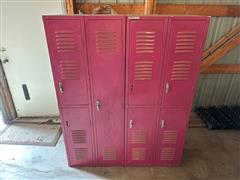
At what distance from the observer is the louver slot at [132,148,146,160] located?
6.52 feet

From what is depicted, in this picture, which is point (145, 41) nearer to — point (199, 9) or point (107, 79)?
point (107, 79)

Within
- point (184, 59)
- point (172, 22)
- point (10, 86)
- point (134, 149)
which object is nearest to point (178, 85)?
point (184, 59)

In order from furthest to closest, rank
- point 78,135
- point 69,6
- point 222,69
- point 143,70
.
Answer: point 222,69
point 69,6
point 78,135
point 143,70

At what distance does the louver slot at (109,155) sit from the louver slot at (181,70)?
1.04 meters

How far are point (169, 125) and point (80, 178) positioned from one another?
1.11 metres

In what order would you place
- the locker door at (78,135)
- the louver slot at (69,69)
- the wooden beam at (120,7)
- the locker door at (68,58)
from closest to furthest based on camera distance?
1. the locker door at (68,58)
2. the louver slot at (69,69)
3. the locker door at (78,135)
4. the wooden beam at (120,7)

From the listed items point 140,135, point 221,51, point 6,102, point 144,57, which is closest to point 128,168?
point 140,135

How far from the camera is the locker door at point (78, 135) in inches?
69.7

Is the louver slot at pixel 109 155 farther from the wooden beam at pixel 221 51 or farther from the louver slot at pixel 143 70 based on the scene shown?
the wooden beam at pixel 221 51

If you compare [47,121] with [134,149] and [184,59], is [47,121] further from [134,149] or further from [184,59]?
[184,59]

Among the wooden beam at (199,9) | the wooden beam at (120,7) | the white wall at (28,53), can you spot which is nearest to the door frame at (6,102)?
the white wall at (28,53)

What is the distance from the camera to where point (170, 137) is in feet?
6.29

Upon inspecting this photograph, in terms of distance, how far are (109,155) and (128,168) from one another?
274 mm

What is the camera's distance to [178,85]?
1.68 metres
